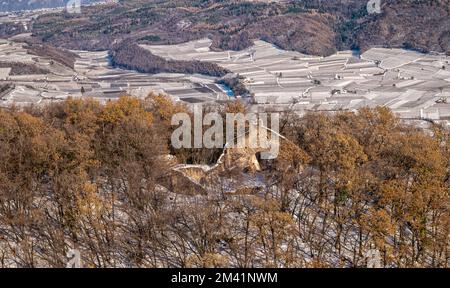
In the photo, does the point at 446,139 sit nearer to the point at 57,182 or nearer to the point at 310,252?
the point at 310,252

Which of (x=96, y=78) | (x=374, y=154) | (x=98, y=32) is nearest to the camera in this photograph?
(x=374, y=154)

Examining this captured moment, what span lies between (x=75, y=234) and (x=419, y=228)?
54.4 feet

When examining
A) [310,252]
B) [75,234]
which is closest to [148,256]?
[75,234]

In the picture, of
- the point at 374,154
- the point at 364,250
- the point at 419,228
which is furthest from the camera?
the point at 374,154

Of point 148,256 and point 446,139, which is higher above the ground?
point 446,139

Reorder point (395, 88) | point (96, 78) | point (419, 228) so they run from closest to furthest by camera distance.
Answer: point (419, 228) < point (395, 88) < point (96, 78)

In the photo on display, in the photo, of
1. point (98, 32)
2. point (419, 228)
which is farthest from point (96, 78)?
point (419, 228)

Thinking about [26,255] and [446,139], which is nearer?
[26,255]

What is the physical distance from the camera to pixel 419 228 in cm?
2344
